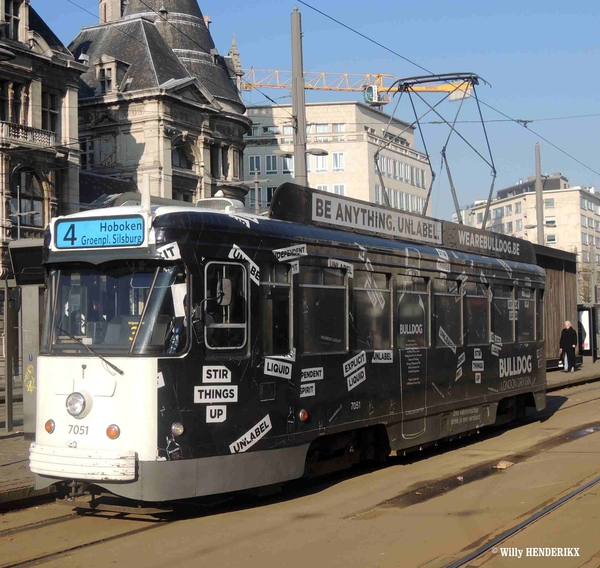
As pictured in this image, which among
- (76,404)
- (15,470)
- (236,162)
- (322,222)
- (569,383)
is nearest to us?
(76,404)

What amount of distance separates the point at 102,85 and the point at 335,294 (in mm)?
46499

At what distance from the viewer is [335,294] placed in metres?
10.0

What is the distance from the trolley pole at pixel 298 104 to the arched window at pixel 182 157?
127 feet

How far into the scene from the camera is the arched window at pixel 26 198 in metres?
40.9

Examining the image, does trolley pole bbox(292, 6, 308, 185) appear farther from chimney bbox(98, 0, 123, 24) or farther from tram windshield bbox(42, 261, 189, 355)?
chimney bbox(98, 0, 123, 24)

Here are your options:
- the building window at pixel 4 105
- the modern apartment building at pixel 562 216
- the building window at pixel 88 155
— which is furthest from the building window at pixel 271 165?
the building window at pixel 4 105

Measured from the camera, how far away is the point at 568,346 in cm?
2941

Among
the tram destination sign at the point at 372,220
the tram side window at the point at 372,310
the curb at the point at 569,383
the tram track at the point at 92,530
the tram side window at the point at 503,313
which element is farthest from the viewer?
the curb at the point at 569,383

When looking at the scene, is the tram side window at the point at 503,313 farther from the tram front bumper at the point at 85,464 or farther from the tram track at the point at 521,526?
the tram front bumper at the point at 85,464

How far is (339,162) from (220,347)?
90.6m

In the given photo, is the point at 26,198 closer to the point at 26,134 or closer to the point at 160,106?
the point at 26,134

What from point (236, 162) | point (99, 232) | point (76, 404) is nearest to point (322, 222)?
point (99, 232)

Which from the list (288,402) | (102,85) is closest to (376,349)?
(288,402)

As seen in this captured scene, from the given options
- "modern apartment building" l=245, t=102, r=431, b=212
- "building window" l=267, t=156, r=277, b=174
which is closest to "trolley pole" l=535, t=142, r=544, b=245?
"modern apartment building" l=245, t=102, r=431, b=212
